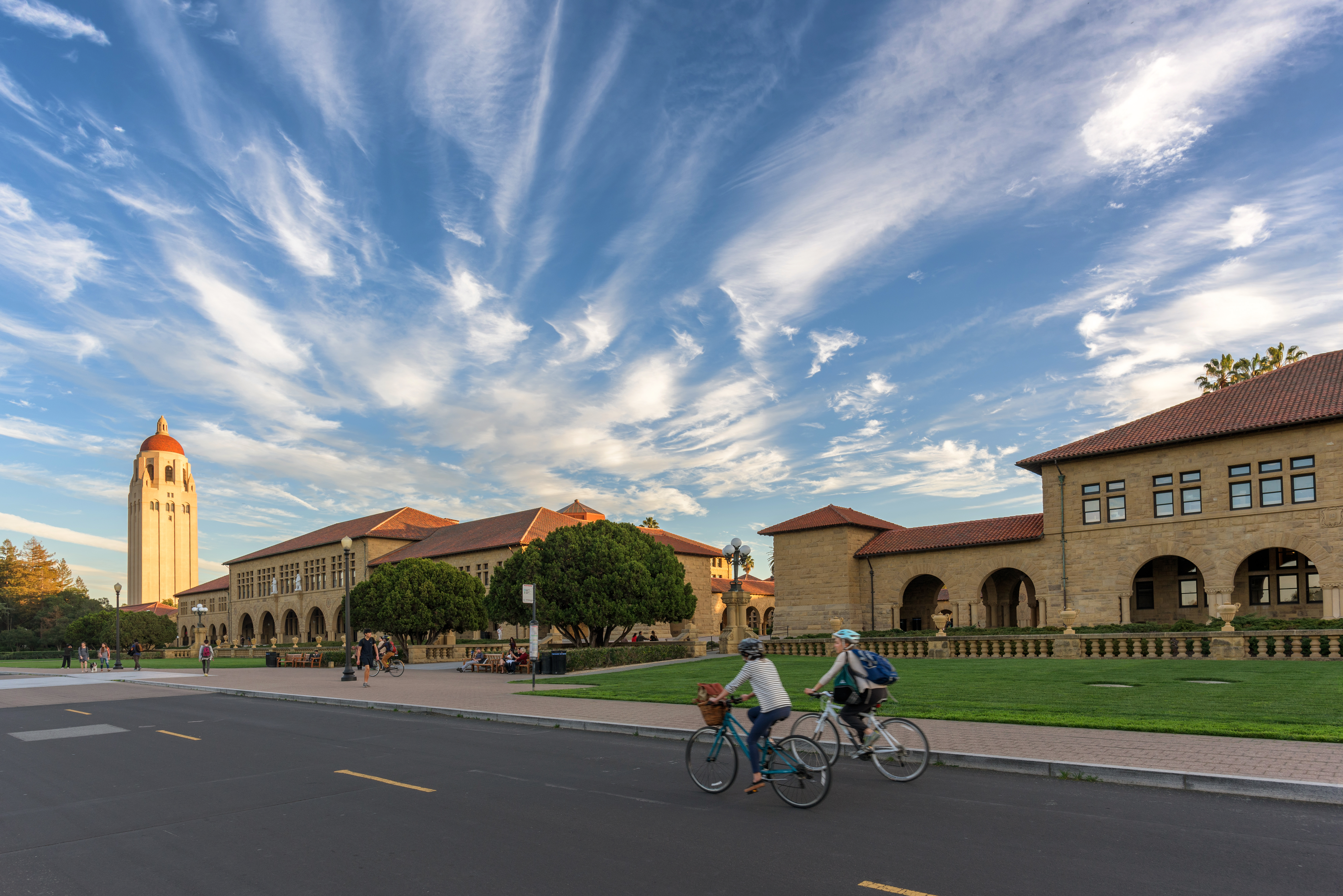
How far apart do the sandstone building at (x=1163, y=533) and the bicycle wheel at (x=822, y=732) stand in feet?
101

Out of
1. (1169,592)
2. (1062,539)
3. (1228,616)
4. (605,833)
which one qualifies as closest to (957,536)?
(1062,539)

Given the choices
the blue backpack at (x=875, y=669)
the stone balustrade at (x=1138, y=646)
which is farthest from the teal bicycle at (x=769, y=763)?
the stone balustrade at (x=1138, y=646)

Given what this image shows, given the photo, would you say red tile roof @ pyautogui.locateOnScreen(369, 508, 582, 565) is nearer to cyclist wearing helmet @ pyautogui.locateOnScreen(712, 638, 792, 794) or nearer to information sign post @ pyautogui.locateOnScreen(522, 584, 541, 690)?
information sign post @ pyautogui.locateOnScreen(522, 584, 541, 690)

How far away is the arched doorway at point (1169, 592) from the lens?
37.3 meters

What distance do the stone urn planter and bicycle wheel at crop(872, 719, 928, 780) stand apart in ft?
68.7

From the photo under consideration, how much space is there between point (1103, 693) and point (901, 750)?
9146mm

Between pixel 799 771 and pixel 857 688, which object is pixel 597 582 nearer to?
pixel 857 688

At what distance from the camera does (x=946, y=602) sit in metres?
50.6

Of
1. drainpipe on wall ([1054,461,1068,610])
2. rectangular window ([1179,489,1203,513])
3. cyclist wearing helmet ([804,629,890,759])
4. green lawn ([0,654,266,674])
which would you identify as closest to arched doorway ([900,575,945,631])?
drainpipe on wall ([1054,461,1068,610])

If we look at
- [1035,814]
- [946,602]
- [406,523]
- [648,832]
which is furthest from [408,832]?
[406,523]

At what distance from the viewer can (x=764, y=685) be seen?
27.1 feet

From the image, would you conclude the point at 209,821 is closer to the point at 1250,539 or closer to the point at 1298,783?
the point at 1298,783

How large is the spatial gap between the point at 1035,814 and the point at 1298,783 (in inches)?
109

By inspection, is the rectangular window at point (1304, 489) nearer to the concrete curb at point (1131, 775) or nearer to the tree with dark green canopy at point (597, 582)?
the tree with dark green canopy at point (597, 582)
